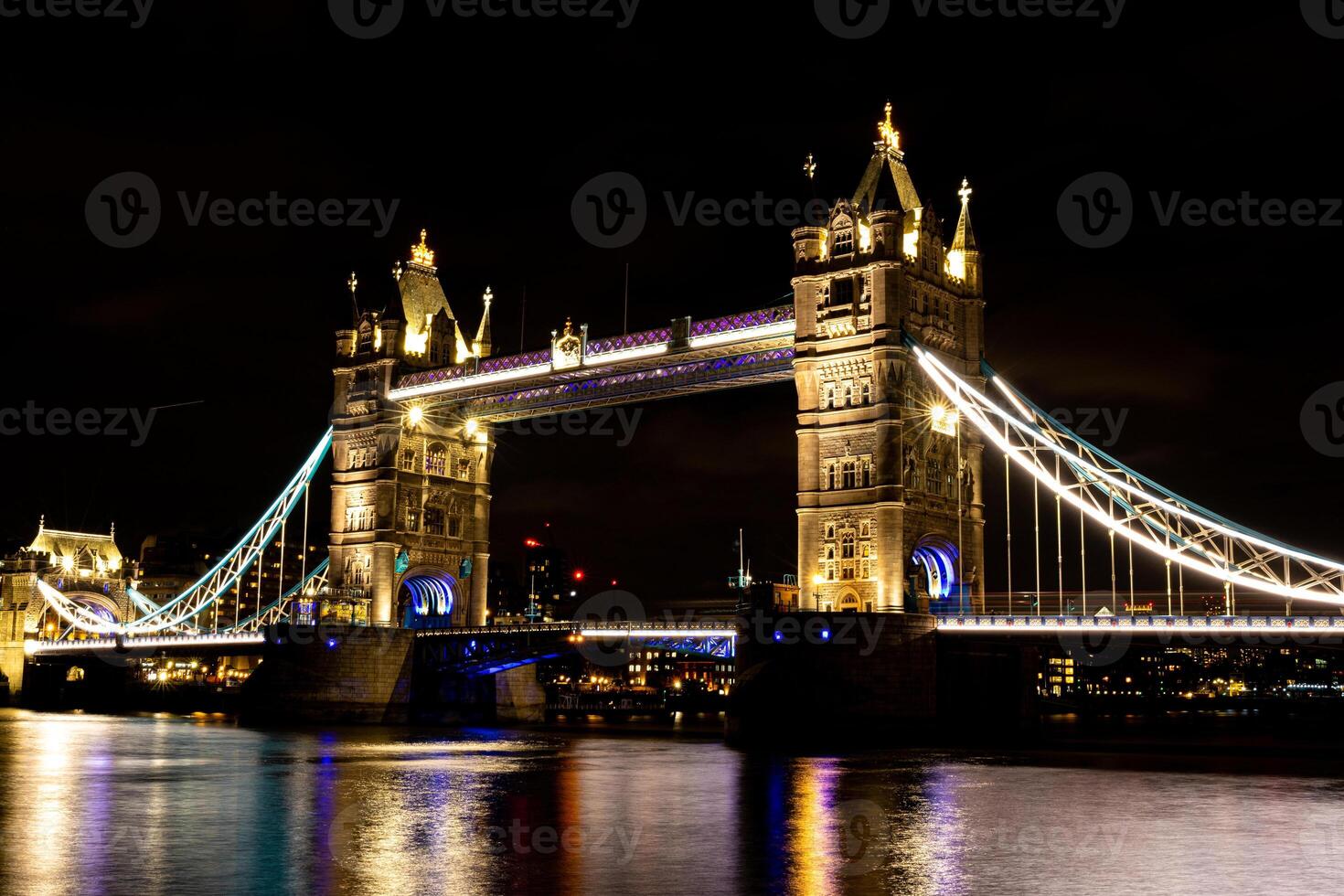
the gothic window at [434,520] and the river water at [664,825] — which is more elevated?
the gothic window at [434,520]

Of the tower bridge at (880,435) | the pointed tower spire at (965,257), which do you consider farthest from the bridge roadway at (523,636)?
the pointed tower spire at (965,257)

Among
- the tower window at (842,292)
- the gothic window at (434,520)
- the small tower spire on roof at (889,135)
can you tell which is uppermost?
the small tower spire on roof at (889,135)

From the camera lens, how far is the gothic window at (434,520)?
7931 cm

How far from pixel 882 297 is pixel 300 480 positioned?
40556 mm

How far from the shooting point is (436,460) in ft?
263

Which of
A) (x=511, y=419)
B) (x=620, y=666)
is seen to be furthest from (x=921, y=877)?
(x=620, y=666)

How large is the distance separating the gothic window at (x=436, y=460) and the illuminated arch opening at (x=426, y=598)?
5.36 meters

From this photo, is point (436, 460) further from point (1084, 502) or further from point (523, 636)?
point (1084, 502)

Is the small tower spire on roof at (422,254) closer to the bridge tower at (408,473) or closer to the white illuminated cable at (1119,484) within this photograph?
the bridge tower at (408,473)

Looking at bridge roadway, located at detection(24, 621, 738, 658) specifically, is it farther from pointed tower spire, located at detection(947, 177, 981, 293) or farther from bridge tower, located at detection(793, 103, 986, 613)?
pointed tower spire, located at detection(947, 177, 981, 293)

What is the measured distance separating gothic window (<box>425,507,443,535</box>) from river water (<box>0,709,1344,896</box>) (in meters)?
30.1

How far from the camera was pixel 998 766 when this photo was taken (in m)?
44.5

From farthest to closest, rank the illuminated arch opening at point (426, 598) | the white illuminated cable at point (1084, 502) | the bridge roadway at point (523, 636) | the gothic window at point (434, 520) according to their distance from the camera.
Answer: the illuminated arch opening at point (426, 598), the gothic window at point (434, 520), the bridge roadway at point (523, 636), the white illuminated cable at point (1084, 502)

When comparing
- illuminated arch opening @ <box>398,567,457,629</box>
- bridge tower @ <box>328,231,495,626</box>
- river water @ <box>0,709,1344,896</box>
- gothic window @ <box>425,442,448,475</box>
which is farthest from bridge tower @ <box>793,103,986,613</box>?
illuminated arch opening @ <box>398,567,457,629</box>
